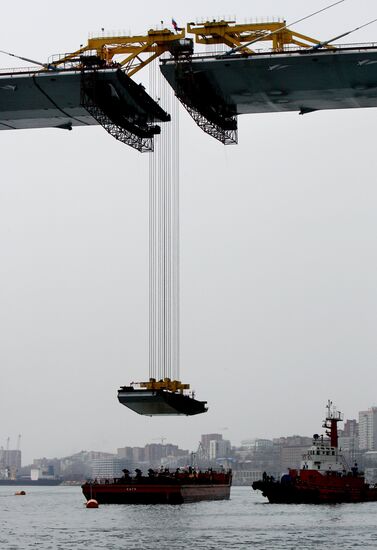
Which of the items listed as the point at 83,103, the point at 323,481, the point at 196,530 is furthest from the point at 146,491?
the point at 83,103

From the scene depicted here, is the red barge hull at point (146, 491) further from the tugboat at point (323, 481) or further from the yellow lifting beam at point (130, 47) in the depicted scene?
the yellow lifting beam at point (130, 47)

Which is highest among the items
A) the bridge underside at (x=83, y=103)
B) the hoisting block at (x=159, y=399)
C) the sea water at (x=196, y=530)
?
the bridge underside at (x=83, y=103)

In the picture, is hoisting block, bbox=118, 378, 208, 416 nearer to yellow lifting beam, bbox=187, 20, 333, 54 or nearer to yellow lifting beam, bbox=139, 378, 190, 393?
yellow lifting beam, bbox=139, 378, 190, 393

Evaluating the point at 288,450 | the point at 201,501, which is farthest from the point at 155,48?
the point at 288,450

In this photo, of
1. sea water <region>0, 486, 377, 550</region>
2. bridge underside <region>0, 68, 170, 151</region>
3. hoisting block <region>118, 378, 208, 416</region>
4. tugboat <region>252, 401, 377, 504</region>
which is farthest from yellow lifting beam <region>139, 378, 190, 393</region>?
tugboat <region>252, 401, 377, 504</region>

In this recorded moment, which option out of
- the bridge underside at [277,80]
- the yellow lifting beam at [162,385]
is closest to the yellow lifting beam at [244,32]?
the bridge underside at [277,80]

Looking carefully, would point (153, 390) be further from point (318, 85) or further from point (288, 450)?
point (288, 450)
